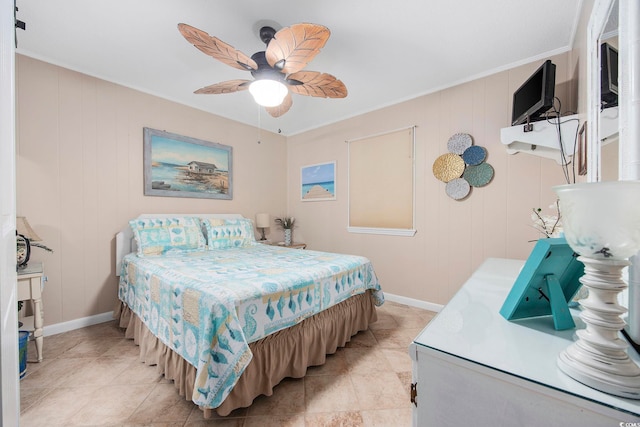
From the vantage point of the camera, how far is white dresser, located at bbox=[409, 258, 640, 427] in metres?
0.49

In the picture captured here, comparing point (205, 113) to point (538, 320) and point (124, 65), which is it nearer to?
point (124, 65)

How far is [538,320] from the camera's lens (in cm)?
82

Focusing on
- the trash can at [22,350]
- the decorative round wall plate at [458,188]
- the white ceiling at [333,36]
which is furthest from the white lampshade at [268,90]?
the trash can at [22,350]

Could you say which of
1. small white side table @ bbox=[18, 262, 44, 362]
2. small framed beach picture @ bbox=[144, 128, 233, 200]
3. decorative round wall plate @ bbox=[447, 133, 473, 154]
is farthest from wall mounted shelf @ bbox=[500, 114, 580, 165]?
small white side table @ bbox=[18, 262, 44, 362]

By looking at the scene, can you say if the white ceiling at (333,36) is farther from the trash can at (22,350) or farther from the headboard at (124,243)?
the trash can at (22,350)

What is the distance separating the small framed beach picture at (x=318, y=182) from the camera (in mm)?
3890

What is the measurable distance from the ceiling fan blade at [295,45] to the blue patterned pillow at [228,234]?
6.67ft

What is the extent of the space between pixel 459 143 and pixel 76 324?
4355 mm

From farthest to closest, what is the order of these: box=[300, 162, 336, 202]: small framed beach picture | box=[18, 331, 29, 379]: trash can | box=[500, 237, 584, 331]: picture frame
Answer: box=[300, 162, 336, 202]: small framed beach picture, box=[18, 331, 29, 379]: trash can, box=[500, 237, 584, 331]: picture frame

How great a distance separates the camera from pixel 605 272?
52 centimetres

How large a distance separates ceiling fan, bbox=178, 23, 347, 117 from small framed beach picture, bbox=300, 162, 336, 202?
170 centimetres

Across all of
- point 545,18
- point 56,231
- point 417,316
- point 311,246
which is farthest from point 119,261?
Result: point 545,18

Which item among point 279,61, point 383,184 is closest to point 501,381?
point 279,61

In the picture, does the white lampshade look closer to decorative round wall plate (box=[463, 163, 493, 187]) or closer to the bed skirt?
the bed skirt
